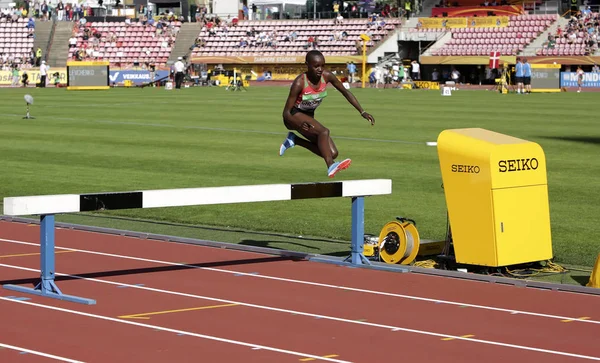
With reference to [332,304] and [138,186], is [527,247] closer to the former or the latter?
[332,304]

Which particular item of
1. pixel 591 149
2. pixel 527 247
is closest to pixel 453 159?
pixel 527 247

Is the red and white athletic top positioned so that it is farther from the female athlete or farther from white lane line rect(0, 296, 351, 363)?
white lane line rect(0, 296, 351, 363)

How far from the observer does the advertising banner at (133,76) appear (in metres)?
73.1

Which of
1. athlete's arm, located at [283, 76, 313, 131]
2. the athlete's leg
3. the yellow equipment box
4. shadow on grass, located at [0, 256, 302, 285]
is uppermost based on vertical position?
athlete's arm, located at [283, 76, 313, 131]

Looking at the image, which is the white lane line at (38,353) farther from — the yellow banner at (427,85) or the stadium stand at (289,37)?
the stadium stand at (289,37)

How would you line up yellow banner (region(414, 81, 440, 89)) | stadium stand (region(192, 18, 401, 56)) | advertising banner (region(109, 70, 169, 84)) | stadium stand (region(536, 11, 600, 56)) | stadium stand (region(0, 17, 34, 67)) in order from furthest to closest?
stadium stand (region(0, 17, 34, 67)) < stadium stand (region(192, 18, 401, 56)) < advertising banner (region(109, 70, 169, 84)) < yellow banner (region(414, 81, 440, 89)) < stadium stand (region(536, 11, 600, 56))

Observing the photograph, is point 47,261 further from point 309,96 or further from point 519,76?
point 519,76

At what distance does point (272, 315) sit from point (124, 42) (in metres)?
77.7

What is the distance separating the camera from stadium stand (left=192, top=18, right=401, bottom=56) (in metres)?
79.8

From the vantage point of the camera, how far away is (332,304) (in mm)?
10359

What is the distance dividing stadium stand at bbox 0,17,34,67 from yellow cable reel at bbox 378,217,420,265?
7271 centimetres

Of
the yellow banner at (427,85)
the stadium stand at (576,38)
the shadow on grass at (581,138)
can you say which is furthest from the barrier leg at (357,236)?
the stadium stand at (576,38)

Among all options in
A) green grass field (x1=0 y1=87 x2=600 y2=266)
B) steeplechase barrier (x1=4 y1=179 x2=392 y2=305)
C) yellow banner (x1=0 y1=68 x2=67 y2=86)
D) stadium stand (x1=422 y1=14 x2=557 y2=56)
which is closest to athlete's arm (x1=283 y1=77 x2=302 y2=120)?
steeplechase barrier (x1=4 y1=179 x2=392 y2=305)

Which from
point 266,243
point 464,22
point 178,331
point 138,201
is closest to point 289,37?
point 464,22
